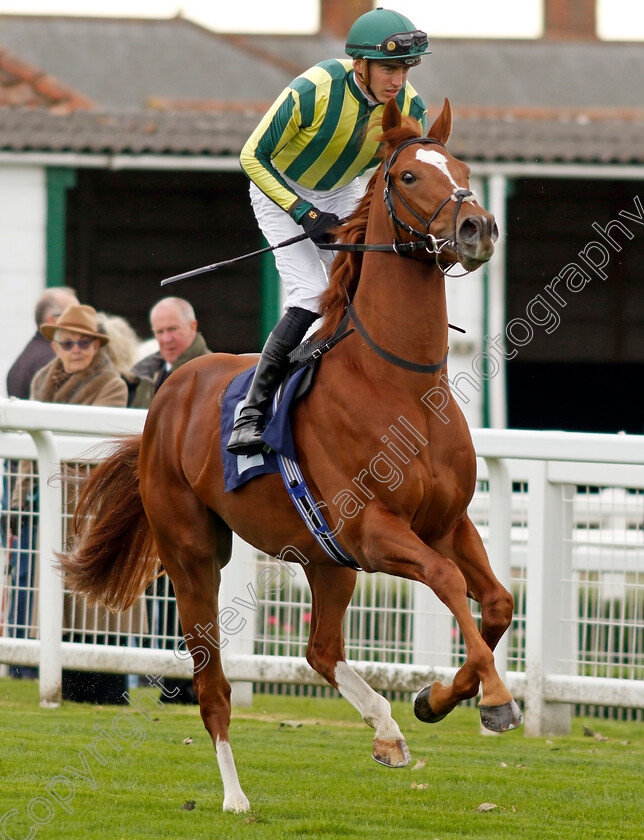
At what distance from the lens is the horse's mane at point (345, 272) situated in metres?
4.32

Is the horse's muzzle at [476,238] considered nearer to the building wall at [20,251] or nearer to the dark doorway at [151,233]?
the building wall at [20,251]

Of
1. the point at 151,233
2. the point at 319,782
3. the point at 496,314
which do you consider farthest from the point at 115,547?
the point at 151,233

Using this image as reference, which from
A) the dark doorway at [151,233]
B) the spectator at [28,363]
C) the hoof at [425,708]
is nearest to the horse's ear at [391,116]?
the hoof at [425,708]

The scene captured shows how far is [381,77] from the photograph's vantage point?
4.32 metres

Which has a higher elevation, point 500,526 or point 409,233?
point 409,233

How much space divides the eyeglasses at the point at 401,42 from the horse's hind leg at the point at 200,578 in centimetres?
184

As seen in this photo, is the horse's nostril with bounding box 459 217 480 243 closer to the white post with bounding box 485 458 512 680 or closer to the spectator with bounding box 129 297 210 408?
the white post with bounding box 485 458 512 680

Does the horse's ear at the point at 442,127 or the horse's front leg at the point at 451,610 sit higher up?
the horse's ear at the point at 442,127

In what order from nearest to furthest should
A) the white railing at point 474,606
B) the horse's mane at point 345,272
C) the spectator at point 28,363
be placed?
the horse's mane at point 345,272 → the white railing at point 474,606 → the spectator at point 28,363

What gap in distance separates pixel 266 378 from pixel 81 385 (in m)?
2.84

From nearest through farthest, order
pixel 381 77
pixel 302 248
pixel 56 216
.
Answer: pixel 381 77 < pixel 302 248 < pixel 56 216

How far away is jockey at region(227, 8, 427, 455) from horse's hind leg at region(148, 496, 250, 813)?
1.90ft

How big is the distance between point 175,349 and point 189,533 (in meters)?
2.48

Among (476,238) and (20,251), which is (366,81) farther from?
(20,251)
